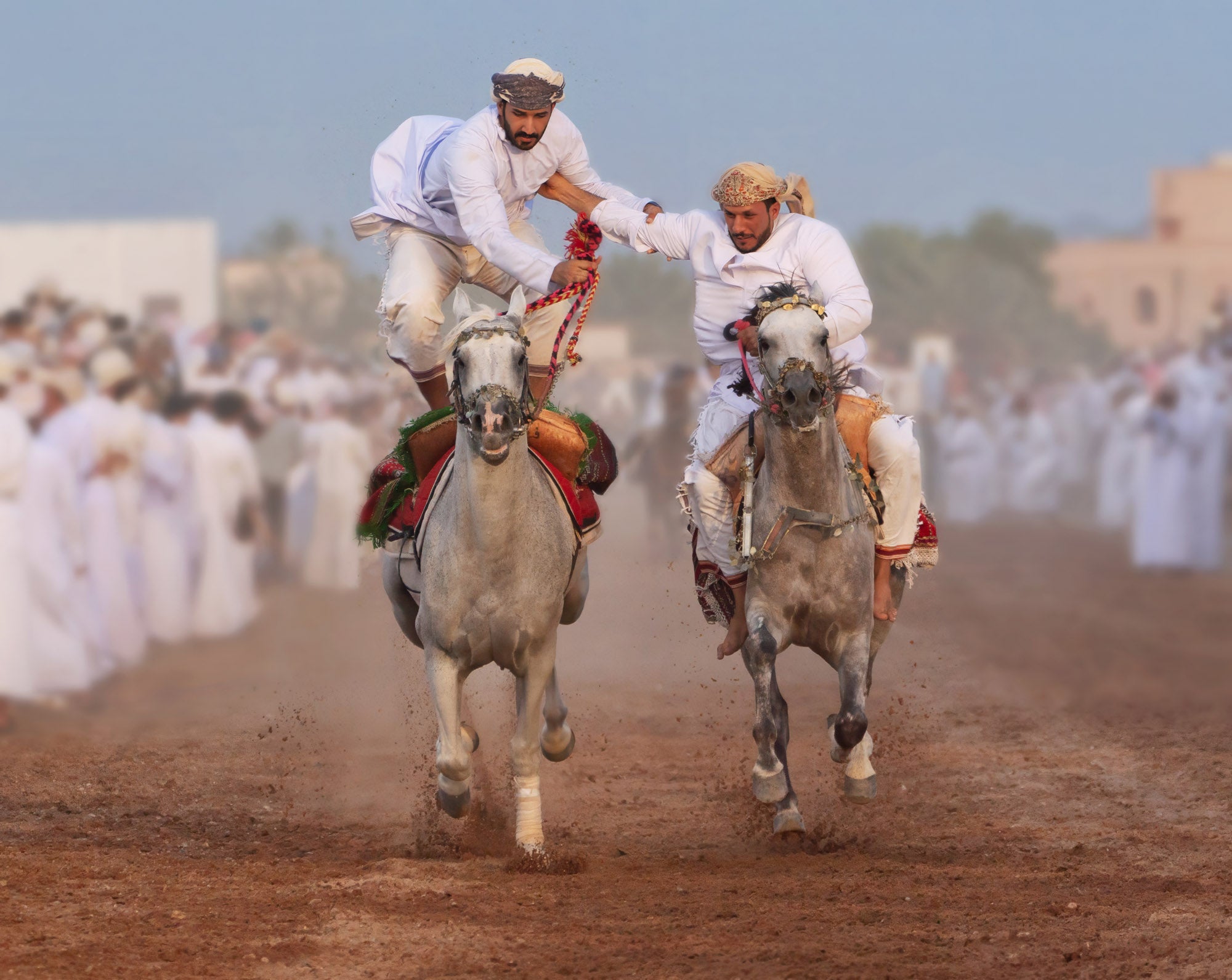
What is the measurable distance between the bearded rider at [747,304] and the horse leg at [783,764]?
1.56ft

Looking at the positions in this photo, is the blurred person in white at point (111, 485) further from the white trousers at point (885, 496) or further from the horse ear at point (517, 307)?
the horse ear at point (517, 307)

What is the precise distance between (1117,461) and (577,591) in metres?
23.7

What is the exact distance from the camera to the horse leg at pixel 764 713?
8.77 m

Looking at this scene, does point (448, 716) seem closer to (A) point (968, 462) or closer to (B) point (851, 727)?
(B) point (851, 727)

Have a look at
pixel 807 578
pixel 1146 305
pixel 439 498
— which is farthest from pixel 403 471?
pixel 1146 305

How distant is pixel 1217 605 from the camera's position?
24.9m

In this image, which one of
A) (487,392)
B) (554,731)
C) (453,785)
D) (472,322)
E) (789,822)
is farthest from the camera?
(554,731)

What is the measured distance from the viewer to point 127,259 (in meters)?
28.5

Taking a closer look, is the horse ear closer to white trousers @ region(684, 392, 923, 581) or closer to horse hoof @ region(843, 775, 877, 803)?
white trousers @ region(684, 392, 923, 581)

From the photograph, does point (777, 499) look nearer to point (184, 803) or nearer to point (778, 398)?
point (778, 398)

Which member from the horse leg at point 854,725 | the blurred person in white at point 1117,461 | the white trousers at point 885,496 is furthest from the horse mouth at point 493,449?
the blurred person in white at point 1117,461

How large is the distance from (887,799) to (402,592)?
12.0ft

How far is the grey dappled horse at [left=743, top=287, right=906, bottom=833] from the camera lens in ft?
27.7

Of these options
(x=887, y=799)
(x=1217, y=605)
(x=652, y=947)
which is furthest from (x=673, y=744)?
(x=1217, y=605)
